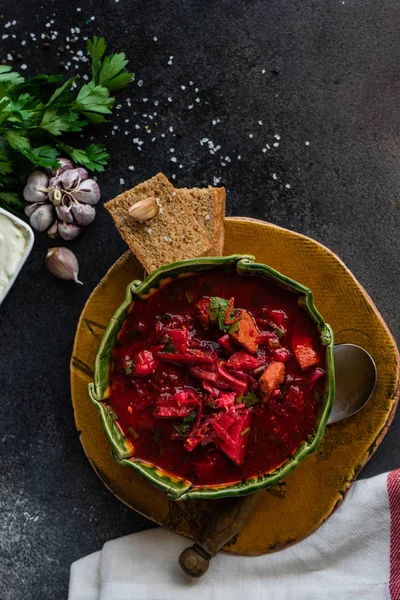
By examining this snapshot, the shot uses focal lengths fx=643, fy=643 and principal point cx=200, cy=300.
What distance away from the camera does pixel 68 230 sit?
2.99 metres

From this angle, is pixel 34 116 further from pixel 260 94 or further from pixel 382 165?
pixel 382 165

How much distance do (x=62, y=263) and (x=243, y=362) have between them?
1.05 meters

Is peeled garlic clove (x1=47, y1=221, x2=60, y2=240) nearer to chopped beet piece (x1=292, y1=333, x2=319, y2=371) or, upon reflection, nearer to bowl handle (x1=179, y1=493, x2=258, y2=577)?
chopped beet piece (x1=292, y1=333, x2=319, y2=371)

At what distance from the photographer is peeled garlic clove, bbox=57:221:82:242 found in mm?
2994

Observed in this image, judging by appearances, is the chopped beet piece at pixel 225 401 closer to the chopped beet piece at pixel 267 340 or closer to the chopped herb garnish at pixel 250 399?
the chopped herb garnish at pixel 250 399

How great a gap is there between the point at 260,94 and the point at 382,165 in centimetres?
67

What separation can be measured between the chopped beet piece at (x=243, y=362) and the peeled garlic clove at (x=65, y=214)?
3.59 feet

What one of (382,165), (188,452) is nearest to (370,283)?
(382,165)

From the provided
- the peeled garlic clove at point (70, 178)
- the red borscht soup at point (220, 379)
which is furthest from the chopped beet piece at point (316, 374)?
the peeled garlic clove at point (70, 178)

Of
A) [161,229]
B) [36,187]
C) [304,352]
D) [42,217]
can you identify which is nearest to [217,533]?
[304,352]

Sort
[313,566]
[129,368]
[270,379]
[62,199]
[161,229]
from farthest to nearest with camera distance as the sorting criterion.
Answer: [62,199] < [313,566] < [161,229] < [129,368] < [270,379]

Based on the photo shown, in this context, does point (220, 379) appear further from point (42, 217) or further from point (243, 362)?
point (42, 217)

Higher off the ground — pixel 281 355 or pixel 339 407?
pixel 281 355

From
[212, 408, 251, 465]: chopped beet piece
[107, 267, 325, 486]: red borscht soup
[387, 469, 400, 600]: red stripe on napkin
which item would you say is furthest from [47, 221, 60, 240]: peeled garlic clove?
[387, 469, 400, 600]: red stripe on napkin
